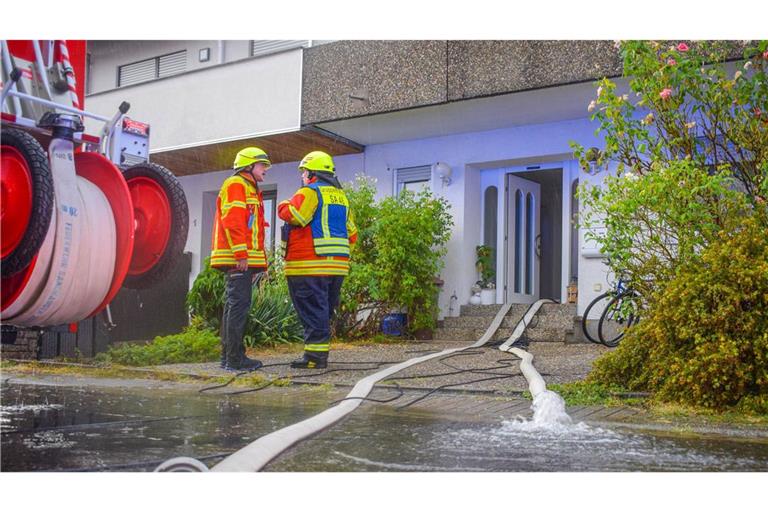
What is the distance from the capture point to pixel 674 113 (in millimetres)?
4918

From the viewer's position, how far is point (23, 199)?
1.72 m

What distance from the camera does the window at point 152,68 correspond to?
317cm

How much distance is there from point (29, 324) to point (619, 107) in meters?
4.04

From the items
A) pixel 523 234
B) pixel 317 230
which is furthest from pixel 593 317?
pixel 317 230

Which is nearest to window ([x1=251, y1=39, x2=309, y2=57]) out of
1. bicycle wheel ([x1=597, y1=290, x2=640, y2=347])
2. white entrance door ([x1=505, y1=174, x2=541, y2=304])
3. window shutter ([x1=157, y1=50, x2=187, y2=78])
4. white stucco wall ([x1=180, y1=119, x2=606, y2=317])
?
window shutter ([x1=157, y1=50, x2=187, y2=78])

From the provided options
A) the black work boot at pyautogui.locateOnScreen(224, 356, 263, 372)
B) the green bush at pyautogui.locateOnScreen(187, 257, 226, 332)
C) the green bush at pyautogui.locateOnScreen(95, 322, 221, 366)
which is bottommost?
the black work boot at pyautogui.locateOnScreen(224, 356, 263, 372)

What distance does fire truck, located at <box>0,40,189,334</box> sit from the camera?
1.72 metres

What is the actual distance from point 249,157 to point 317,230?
2.90 ft

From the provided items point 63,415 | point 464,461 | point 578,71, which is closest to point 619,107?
point 578,71

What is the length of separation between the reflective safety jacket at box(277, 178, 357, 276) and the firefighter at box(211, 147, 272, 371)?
0.20m

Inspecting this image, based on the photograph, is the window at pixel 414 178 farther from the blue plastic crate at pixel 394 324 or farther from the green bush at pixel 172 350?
the green bush at pixel 172 350

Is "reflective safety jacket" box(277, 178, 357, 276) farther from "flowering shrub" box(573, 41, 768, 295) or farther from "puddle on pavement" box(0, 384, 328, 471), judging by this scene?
"flowering shrub" box(573, 41, 768, 295)

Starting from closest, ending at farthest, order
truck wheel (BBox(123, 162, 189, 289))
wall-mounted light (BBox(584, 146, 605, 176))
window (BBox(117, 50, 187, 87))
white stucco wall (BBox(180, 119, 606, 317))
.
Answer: truck wheel (BBox(123, 162, 189, 289)) < window (BBox(117, 50, 187, 87)) < wall-mounted light (BBox(584, 146, 605, 176)) < white stucco wall (BBox(180, 119, 606, 317))

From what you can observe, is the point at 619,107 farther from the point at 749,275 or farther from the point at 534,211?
the point at 534,211
